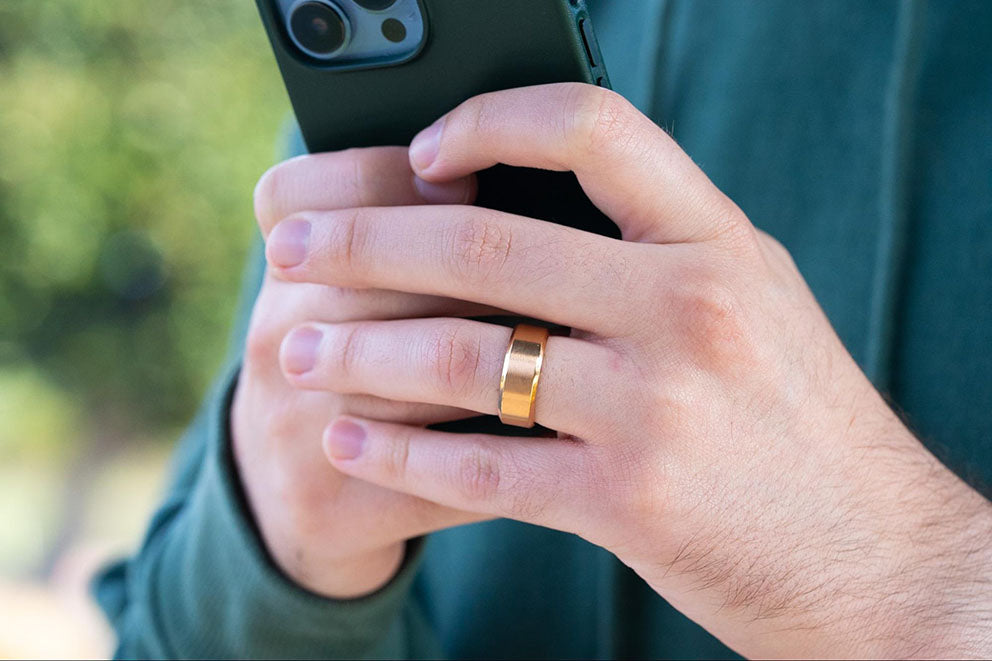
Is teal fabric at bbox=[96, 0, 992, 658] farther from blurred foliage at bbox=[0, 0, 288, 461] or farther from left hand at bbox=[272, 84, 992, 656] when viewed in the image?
blurred foliage at bbox=[0, 0, 288, 461]

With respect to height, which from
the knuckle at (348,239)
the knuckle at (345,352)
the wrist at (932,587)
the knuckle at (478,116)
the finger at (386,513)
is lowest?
the wrist at (932,587)

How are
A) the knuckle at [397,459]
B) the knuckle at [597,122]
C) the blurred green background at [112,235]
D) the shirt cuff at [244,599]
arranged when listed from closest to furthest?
the knuckle at [597,122] → the knuckle at [397,459] → the shirt cuff at [244,599] → the blurred green background at [112,235]

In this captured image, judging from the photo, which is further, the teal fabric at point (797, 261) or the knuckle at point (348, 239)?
the teal fabric at point (797, 261)

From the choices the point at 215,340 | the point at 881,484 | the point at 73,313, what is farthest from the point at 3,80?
the point at 881,484

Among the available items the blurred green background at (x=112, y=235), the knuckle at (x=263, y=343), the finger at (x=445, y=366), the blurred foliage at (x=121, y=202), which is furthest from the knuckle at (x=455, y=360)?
the blurred foliage at (x=121, y=202)

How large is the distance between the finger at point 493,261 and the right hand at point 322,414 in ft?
0.17

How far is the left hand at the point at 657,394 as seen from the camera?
1.90 feet

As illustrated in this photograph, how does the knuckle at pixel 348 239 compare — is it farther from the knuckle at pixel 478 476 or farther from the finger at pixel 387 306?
the knuckle at pixel 478 476

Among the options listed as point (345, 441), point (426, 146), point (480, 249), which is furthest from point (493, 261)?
point (345, 441)

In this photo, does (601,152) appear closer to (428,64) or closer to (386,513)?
(428,64)

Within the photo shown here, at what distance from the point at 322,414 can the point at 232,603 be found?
272 mm

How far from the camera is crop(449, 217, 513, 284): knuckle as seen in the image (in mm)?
586

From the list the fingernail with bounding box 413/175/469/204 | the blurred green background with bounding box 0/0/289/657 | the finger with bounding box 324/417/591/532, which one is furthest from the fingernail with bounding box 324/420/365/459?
the blurred green background with bounding box 0/0/289/657

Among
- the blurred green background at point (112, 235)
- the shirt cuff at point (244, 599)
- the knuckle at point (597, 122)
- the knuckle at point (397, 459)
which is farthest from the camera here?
the blurred green background at point (112, 235)
